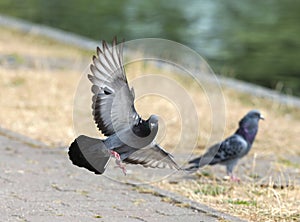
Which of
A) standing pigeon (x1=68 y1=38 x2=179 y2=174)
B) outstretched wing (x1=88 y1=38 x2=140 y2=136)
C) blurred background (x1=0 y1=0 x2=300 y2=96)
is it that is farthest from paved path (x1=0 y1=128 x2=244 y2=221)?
blurred background (x1=0 y1=0 x2=300 y2=96)

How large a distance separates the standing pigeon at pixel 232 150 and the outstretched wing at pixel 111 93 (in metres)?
1.80

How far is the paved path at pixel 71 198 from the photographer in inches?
208

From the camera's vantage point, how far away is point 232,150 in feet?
21.4

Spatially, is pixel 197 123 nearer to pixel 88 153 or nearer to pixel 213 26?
pixel 88 153

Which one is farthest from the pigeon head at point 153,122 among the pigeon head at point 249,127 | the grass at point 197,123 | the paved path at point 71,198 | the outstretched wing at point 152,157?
the pigeon head at point 249,127

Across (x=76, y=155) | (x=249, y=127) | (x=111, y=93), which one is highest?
(x=249, y=127)

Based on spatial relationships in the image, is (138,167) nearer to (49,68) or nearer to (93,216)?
(93,216)

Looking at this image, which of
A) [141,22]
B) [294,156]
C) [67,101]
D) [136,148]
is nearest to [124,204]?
[136,148]

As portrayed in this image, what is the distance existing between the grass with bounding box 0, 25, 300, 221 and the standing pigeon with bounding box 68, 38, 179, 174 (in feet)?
3.17

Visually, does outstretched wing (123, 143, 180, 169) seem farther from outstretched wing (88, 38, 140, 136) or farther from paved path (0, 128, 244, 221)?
paved path (0, 128, 244, 221)

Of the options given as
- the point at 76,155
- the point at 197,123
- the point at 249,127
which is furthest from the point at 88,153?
the point at 197,123

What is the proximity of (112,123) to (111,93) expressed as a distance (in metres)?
0.17

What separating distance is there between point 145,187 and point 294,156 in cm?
191

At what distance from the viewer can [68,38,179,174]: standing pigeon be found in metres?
4.80
